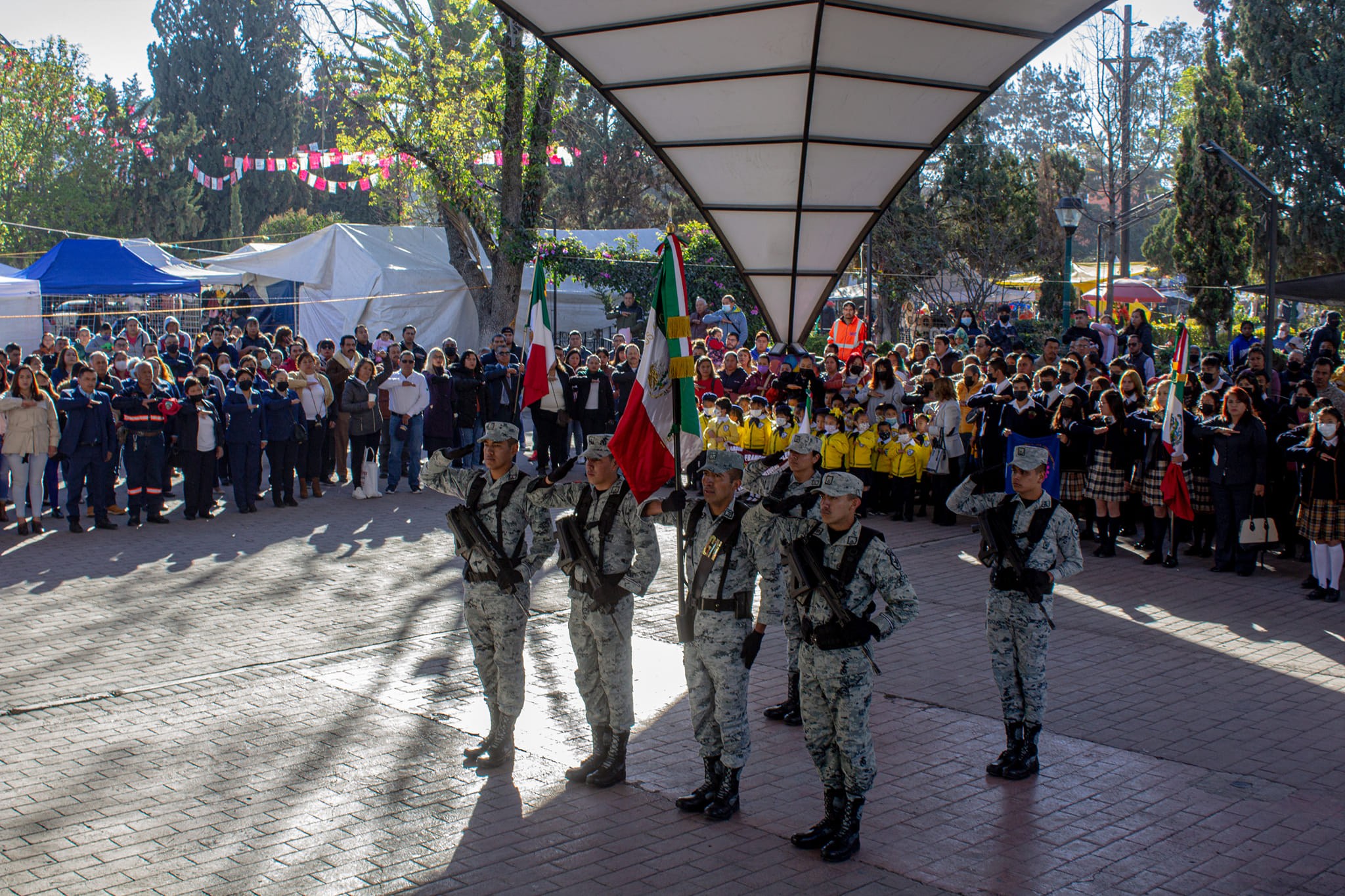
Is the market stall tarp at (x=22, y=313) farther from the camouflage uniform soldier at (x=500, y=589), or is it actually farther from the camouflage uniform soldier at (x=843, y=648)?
the camouflage uniform soldier at (x=843, y=648)

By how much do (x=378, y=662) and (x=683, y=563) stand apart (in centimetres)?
326

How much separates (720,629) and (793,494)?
1.11m

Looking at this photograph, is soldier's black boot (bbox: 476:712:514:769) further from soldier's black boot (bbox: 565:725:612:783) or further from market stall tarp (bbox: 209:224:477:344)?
market stall tarp (bbox: 209:224:477:344)

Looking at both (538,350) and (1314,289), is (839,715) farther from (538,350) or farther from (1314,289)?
(1314,289)

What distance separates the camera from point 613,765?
6234 mm

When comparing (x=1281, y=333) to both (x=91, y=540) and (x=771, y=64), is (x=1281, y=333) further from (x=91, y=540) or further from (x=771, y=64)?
(x=91, y=540)

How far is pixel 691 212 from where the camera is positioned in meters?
44.8


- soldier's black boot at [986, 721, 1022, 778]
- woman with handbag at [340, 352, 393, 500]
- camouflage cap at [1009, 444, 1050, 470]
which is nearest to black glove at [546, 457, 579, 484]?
camouflage cap at [1009, 444, 1050, 470]

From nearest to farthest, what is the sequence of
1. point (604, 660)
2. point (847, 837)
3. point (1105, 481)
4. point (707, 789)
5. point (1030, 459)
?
Answer: point (847, 837), point (707, 789), point (604, 660), point (1030, 459), point (1105, 481)

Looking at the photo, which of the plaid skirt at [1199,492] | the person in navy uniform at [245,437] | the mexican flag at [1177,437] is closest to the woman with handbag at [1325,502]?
the mexican flag at [1177,437]

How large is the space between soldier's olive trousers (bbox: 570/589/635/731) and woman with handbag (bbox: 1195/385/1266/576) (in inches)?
297

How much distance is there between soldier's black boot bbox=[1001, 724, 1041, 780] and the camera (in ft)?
20.4

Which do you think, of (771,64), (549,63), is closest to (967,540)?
(771,64)

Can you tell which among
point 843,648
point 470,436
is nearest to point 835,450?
point 470,436
